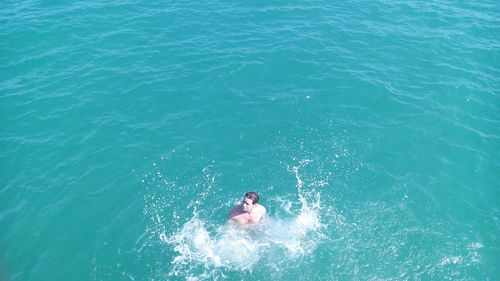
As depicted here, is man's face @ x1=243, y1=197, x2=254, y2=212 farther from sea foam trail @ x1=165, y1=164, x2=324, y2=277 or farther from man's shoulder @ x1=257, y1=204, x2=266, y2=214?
sea foam trail @ x1=165, y1=164, x2=324, y2=277

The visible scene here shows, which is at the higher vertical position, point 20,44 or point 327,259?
point 20,44

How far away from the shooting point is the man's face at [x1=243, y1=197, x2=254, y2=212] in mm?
23547

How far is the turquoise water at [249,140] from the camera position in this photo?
24.4m

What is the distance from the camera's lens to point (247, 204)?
939 inches

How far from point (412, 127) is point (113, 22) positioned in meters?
32.9

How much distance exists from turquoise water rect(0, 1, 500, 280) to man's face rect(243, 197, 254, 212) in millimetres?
2174

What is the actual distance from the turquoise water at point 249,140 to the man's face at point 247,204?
2174 mm

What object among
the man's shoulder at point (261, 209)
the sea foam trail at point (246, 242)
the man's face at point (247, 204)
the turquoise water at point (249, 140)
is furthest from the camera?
the man's shoulder at point (261, 209)

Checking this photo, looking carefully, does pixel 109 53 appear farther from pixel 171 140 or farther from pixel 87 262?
pixel 87 262

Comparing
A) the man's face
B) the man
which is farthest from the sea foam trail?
the man's face

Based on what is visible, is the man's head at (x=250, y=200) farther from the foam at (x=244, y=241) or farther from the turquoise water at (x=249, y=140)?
the turquoise water at (x=249, y=140)

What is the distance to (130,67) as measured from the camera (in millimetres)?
38500

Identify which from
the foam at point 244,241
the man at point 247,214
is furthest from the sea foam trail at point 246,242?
the man at point 247,214

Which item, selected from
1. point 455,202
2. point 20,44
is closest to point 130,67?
point 20,44
